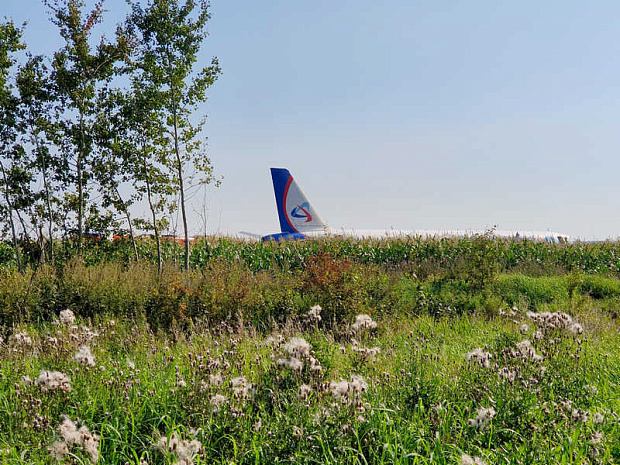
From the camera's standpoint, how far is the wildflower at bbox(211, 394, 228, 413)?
3640 millimetres

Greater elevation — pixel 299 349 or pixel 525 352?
pixel 299 349

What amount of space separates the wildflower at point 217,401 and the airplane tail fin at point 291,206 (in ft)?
60.0

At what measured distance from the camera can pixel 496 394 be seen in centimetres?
432

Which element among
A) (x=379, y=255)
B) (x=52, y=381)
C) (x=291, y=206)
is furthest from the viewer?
(x=291, y=206)

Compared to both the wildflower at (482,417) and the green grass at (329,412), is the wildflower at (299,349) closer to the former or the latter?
the green grass at (329,412)

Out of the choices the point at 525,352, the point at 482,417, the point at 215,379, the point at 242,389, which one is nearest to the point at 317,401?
the point at 242,389

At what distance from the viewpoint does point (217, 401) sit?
3652 millimetres

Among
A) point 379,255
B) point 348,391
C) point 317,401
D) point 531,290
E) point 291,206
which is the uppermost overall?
point 291,206

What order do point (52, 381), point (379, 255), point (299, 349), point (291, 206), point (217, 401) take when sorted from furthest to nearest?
point (291, 206) < point (379, 255) < point (299, 349) < point (52, 381) < point (217, 401)

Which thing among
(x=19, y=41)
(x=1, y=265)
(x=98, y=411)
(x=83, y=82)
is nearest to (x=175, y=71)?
(x=83, y=82)

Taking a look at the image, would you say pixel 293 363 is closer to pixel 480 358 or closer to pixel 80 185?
pixel 480 358

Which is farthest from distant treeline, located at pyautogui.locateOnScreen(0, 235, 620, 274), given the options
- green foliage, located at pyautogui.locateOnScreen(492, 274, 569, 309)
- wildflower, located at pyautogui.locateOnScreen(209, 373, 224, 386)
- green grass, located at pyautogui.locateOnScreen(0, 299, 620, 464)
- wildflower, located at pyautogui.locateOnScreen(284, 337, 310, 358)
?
wildflower, located at pyautogui.locateOnScreen(209, 373, 224, 386)

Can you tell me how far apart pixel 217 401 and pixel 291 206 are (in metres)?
19.0

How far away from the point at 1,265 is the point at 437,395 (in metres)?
13.9
